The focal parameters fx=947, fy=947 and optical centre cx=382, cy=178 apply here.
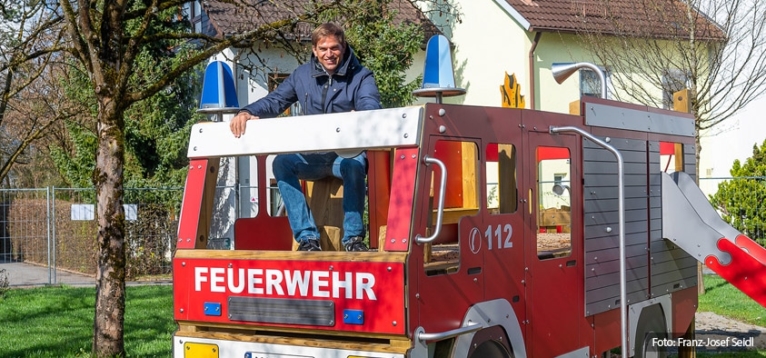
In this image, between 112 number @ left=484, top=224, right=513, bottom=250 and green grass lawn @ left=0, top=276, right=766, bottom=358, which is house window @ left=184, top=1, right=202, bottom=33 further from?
112 number @ left=484, top=224, right=513, bottom=250

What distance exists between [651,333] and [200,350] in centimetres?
368

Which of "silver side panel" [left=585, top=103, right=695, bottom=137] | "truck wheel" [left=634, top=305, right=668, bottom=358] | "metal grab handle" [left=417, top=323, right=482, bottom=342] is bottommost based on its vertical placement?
"truck wheel" [left=634, top=305, right=668, bottom=358]

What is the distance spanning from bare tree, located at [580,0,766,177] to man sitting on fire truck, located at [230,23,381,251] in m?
8.54

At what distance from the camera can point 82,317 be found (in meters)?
12.4

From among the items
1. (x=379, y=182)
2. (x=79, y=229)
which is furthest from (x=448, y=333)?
(x=79, y=229)

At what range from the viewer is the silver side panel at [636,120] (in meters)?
6.68

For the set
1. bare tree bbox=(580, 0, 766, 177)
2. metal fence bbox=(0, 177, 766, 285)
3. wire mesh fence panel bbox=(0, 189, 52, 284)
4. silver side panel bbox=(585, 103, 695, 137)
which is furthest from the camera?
wire mesh fence panel bbox=(0, 189, 52, 284)

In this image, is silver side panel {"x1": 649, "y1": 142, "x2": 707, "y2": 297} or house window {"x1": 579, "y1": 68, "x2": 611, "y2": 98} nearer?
silver side panel {"x1": 649, "y1": 142, "x2": 707, "y2": 297}

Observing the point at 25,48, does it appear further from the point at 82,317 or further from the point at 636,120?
the point at 636,120

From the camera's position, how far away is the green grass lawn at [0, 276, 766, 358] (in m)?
9.66

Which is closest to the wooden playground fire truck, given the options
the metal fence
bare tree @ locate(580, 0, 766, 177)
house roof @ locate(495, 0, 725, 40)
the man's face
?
the man's face

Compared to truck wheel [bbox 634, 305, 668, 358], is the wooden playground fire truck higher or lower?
higher

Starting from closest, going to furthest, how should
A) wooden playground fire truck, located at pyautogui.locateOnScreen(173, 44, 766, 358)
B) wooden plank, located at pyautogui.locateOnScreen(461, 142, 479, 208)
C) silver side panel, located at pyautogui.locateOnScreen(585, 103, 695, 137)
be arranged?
wooden playground fire truck, located at pyautogui.locateOnScreen(173, 44, 766, 358) → wooden plank, located at pyautogui.locateOnScreen(461, 142, 479, 208) → silver side panel, located at pyautogui.locateOnScreen(585, 103, 695, 137)

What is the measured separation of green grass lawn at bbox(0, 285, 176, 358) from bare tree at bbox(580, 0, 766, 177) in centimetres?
770
